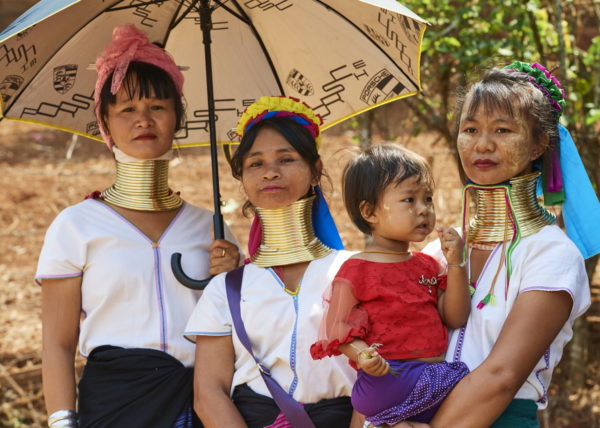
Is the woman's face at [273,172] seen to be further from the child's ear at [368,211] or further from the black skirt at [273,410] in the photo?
the black skirt at [273,410]

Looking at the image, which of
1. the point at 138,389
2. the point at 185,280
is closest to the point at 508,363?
the point at 185,280

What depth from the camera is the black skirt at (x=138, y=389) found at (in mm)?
3248

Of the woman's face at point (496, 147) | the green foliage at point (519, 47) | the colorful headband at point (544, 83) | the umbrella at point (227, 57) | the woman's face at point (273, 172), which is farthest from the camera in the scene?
the green foliage at point (519, 47)

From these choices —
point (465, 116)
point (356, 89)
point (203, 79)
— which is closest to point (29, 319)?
point (203, 79)

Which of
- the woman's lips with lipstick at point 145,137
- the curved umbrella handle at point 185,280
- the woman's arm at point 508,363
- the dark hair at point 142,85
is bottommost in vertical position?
the woman's arm at point 508,363

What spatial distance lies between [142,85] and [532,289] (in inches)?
66.0

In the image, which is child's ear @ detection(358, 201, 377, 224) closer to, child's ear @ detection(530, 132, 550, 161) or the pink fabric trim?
the pink fabric trim

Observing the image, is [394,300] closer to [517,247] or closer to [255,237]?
[517,247]

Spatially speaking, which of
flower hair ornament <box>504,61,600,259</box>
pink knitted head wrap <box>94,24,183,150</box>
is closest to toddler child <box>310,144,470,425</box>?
flower hair ornament <box>504,61,600,259</box>

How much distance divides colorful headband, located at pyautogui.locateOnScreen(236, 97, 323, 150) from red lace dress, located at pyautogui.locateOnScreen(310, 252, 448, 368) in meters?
0.62

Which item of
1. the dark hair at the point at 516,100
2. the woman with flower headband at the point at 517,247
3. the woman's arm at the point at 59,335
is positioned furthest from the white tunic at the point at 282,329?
the dark hair at the point at 516,100

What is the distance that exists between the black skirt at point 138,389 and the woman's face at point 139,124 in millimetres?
780

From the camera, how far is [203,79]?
4082mm

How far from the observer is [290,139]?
324cm
